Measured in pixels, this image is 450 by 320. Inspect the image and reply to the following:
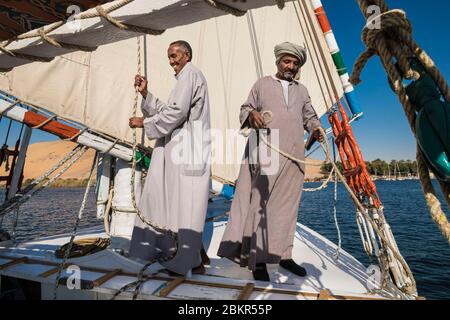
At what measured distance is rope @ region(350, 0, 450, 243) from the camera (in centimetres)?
71

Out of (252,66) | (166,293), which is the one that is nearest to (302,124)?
(166,293)

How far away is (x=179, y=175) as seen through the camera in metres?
1.93

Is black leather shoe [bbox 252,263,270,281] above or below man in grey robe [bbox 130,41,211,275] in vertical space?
below

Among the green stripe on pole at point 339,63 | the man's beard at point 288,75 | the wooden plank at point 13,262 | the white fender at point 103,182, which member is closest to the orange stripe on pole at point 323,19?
the green stripe on pole at point 339,63

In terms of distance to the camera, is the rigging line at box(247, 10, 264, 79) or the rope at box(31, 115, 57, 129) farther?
the rigging line at box(247, 10, 264, 79)

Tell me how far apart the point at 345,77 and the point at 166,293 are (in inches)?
148

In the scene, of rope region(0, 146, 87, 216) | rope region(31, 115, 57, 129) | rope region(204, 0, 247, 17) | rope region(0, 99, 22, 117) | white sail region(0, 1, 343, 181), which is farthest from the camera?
white sail region(0, 1, 343, 181)

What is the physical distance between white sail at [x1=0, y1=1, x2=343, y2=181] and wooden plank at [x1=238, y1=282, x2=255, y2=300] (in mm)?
1465

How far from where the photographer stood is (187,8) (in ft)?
3.20

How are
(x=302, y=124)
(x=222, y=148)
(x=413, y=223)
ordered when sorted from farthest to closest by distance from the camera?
(x=413, y=223) → (x=222, y=148) → (x=302, y=124)

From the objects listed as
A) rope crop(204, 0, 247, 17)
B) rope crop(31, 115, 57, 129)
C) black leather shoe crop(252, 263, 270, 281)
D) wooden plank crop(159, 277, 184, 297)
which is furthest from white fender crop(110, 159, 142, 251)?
rope crop(204, 0, 247, 17)

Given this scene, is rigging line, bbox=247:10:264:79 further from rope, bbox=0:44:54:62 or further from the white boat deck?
rope, bbox=0:44:54:62

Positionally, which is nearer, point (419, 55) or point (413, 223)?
point (419, 55)
